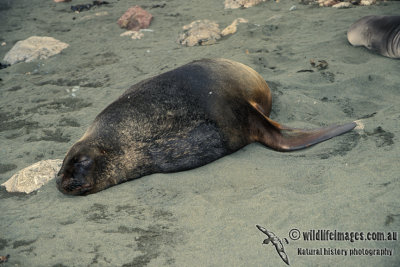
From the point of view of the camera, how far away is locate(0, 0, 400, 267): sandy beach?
240 cm

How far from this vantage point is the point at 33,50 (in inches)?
287

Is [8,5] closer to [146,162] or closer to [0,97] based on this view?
[0,97]

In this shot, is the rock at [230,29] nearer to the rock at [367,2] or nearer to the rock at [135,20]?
the rock at [135,20]

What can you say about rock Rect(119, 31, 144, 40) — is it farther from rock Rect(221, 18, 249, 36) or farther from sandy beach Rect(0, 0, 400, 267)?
rock Rect(221, 18, 249, 36)

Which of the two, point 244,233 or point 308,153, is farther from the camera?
point 308,153

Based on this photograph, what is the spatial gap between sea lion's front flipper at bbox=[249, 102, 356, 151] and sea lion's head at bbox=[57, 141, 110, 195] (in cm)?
149

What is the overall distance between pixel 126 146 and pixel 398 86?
3426mm

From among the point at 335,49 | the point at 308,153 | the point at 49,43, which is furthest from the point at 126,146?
the point at 49,43

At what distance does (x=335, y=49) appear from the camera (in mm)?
5883

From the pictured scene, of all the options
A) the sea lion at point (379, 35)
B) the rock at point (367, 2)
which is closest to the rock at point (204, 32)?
the sea lion at point (379, 35)

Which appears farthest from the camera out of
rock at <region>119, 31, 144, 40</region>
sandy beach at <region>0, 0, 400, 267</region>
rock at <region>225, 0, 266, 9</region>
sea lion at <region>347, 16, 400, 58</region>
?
rock at <region>225, 0, 266, 9</region>

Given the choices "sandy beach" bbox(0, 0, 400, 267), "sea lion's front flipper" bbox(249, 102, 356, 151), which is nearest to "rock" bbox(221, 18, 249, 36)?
"sandy beach" bbox(0, 0, 400, 267)

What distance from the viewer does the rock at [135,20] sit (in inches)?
321

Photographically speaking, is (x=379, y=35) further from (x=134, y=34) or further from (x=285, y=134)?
(x=134, y=34)
